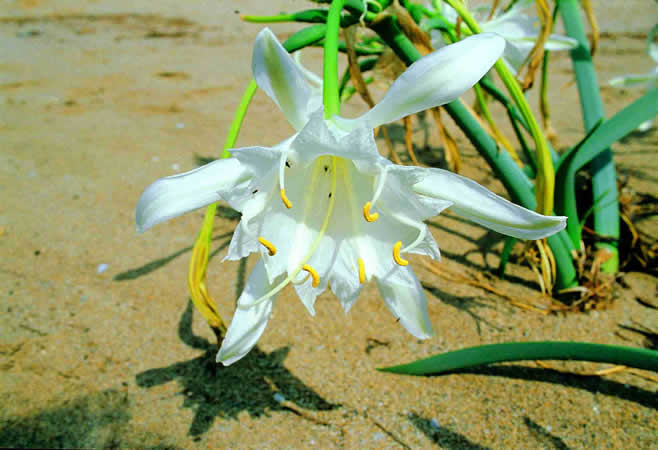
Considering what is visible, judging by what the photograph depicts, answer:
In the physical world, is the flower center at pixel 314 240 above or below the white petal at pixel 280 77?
below

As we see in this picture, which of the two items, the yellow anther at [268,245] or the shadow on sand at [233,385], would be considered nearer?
the yellow anther at [268,245]

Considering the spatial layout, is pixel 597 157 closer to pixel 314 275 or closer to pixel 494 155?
pixel 494 155

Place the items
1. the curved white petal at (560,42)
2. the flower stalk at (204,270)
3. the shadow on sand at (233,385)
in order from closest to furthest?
1. the flower stalk at (204,270)
2. the shadow on sand at (233,385)
3. the curved white petal at (560,42)

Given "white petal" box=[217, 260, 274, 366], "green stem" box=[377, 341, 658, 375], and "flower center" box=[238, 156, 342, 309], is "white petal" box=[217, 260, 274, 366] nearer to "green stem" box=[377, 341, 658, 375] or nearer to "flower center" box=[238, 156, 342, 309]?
"flower center" box=[238, 156, 342, 309]

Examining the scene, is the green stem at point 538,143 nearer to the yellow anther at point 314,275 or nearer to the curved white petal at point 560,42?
the curved white petal at point 560,42

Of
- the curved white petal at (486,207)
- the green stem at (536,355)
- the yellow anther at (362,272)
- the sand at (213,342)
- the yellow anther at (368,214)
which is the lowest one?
the sand at (213,342)

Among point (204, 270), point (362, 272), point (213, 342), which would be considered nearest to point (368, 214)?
point (362, 272)

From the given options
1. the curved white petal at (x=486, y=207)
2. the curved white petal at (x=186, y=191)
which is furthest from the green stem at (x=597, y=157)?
the curved white petal at (x=186, y=191)

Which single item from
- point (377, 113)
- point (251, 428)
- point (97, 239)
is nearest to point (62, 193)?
point (97, 239)
